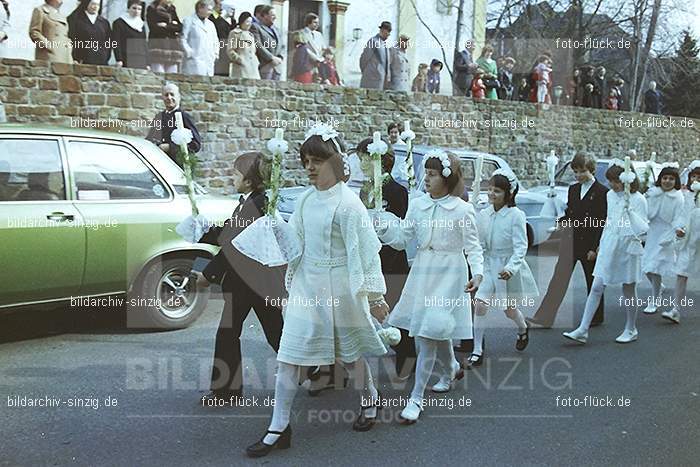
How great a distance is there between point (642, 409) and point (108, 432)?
11.7ft

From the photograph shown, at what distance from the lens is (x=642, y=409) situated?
5.60m

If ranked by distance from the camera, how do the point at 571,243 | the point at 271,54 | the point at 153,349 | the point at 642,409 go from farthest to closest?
1. the point at 271,54
2. the point at 571,243
3. the point at 153,349
4. the point at 642,409

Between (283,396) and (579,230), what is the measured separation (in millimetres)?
Result: 4609

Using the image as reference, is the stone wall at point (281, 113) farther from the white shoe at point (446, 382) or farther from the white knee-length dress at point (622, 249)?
the white shoe at point (446, 382)

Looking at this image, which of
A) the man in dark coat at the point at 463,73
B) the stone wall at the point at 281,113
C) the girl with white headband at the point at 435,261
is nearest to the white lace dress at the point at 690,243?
the girl with white headband at the point at 435,261

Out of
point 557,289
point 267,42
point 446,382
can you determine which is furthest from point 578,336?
point 267,42

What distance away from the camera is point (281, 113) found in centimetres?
1545

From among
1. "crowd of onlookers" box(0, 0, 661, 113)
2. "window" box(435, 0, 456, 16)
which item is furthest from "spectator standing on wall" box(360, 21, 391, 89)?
"window" box(435, 0, 456, 16)

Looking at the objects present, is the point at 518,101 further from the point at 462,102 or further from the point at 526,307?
the point at 526,307

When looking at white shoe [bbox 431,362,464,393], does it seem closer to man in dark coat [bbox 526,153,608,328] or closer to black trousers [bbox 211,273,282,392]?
black trousers [bbox 211,273,282,392]

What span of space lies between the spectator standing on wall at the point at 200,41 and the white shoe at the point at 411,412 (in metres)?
9.89

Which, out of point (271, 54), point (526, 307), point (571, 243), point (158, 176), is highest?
point (271, 54)

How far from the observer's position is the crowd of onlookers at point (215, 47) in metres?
12.4

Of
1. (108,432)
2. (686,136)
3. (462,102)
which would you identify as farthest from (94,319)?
(686,136)
